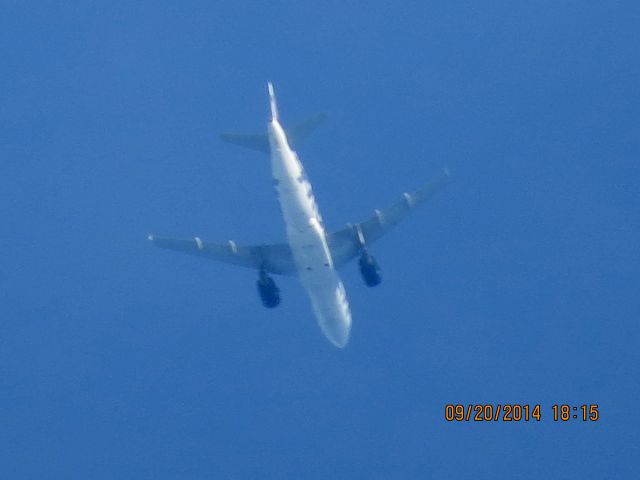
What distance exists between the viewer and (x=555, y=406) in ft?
302

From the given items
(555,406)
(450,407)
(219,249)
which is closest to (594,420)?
(555,406)

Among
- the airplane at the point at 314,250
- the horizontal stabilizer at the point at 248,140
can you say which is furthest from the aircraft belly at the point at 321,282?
the horizontal stabilizer at the point at 248,140

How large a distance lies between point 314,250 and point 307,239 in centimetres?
102

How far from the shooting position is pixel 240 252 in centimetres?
6588

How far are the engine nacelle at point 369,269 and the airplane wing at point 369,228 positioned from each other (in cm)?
82

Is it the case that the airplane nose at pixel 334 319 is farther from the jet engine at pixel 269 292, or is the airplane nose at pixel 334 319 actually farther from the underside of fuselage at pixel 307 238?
the jet engine at pixel 269 292

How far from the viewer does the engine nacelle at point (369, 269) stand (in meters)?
64.5

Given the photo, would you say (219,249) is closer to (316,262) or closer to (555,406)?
(316,262)

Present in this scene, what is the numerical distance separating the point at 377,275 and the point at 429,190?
6.09 meters

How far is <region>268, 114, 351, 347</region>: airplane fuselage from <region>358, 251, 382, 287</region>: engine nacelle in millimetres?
1689

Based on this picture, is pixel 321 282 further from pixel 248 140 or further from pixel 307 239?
pixel 248 140

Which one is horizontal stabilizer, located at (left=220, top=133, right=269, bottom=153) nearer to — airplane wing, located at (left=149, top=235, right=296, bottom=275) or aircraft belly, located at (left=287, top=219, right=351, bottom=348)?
aircraft belly, located at (left=287, top=219, right=351, bottom=348)

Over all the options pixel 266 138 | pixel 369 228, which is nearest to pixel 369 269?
pixel 369 228

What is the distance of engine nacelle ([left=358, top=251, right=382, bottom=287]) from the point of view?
64.5 m
